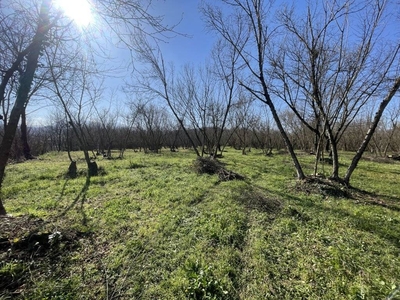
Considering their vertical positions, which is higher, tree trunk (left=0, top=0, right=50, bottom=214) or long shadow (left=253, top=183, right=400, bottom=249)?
tree trunk (left=0, top=0, right=50, bottom=214)

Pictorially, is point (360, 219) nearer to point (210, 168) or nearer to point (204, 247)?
point (204, 247)

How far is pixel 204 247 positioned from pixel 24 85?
13.9 ft

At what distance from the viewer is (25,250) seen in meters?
2.56

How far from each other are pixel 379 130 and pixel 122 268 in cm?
2774

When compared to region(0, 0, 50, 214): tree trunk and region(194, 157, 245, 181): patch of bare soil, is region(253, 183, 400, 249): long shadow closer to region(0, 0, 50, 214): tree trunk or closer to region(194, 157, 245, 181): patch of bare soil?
region(194, 157, 245, 181): patch of bare soil

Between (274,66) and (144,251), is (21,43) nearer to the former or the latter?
(144,251)

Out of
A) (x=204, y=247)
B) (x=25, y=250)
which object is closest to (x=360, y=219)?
(x=204, y=247)

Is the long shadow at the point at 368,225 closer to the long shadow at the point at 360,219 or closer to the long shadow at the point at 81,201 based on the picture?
the long shadow at the point at 360,219

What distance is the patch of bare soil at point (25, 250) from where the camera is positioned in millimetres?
2166

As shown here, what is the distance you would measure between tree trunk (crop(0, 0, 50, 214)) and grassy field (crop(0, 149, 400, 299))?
1.18m

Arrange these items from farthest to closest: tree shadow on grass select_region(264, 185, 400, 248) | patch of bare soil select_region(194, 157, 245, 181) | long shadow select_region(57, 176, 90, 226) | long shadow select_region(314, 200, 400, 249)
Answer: patch of bare soil select_region(194, 157, 245, 181), long shadow select_region(57, 176, 90, 226), tree shadow on grass select_region(264, 185, 400, 248), long shadow select_region(314, 200, 400, 249)

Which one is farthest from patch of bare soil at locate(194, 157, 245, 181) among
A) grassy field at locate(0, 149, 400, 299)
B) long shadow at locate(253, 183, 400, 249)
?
long shadow at locate(253, 183, 400, 249)

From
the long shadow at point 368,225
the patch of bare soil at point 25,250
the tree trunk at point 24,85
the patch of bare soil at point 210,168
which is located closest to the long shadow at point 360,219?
the long shadow at point 368,225

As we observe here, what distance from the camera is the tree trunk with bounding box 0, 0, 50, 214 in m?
3.23
